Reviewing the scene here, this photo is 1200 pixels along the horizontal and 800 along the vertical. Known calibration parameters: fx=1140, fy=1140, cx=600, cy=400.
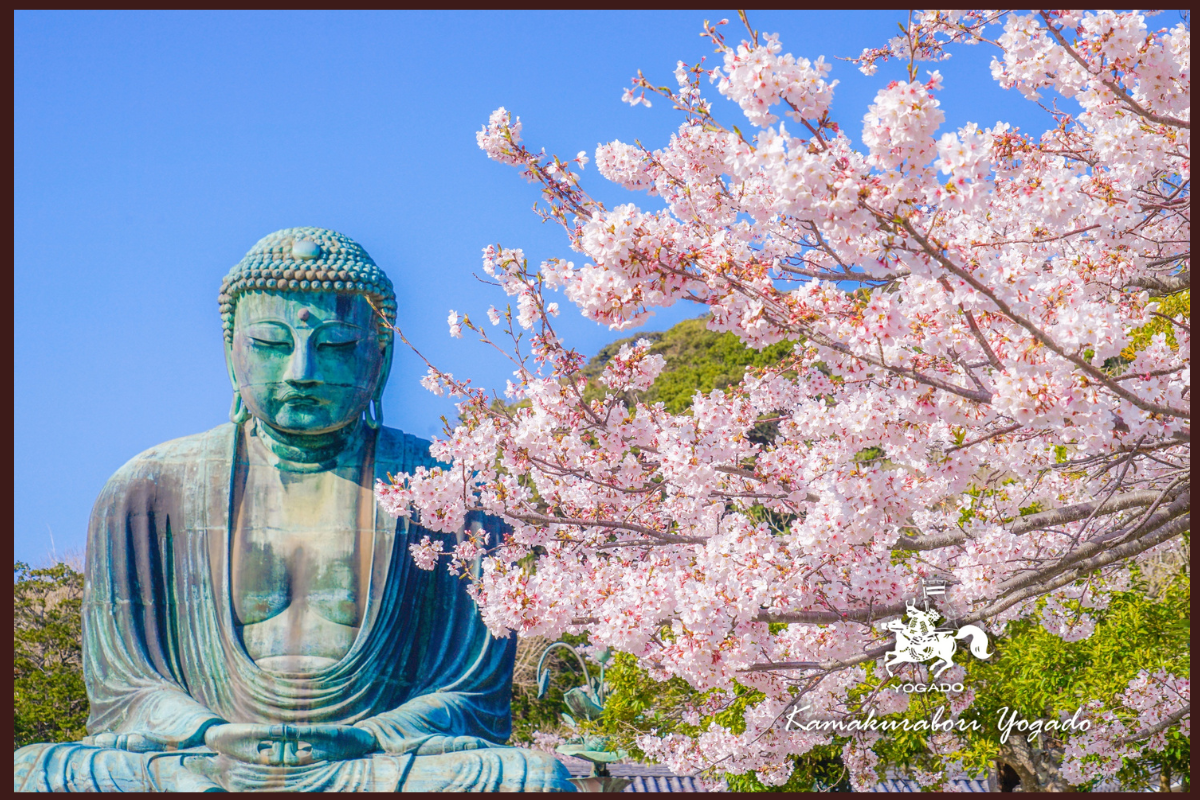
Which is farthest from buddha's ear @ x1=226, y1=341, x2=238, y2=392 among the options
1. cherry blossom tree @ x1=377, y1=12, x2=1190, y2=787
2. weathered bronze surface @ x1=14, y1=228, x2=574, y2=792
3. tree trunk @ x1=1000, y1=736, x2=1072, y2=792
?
tree trunk @ x1=1000, y1=736, x2=1072, y2=792

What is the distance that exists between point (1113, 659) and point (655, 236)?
7.00 meters

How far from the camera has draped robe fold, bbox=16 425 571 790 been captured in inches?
222

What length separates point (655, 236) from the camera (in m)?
4.68

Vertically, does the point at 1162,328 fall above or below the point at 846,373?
above

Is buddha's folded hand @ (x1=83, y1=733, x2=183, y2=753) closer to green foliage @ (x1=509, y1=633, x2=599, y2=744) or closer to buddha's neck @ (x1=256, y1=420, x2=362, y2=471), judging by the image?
buddha's neck @ (x1=256, y1=420, x2=362, y2=471)

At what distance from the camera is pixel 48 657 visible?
16016 mm

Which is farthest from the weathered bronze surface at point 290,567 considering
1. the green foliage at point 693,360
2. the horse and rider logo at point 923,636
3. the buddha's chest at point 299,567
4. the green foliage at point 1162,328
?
the green foliage at point 693,360

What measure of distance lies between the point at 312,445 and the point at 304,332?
2.16 ft

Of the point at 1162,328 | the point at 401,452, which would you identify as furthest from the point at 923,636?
the point at 1162,328

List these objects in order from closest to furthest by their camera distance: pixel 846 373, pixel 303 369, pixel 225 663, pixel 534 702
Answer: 1. pixel 846 373
2. pixel 225 663
3. pixel 303 369
4. pixel 534 702

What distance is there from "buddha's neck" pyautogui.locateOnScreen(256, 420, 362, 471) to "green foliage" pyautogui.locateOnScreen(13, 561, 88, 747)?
328 inches

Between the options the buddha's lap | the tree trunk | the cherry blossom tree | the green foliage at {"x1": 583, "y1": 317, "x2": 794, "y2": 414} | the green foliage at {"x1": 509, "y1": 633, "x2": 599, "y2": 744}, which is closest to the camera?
the cherry blossom tree

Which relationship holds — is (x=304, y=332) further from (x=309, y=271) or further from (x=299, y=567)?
(x=299, y=567)

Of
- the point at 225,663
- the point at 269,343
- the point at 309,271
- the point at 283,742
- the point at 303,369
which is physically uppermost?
the point at 309,271
